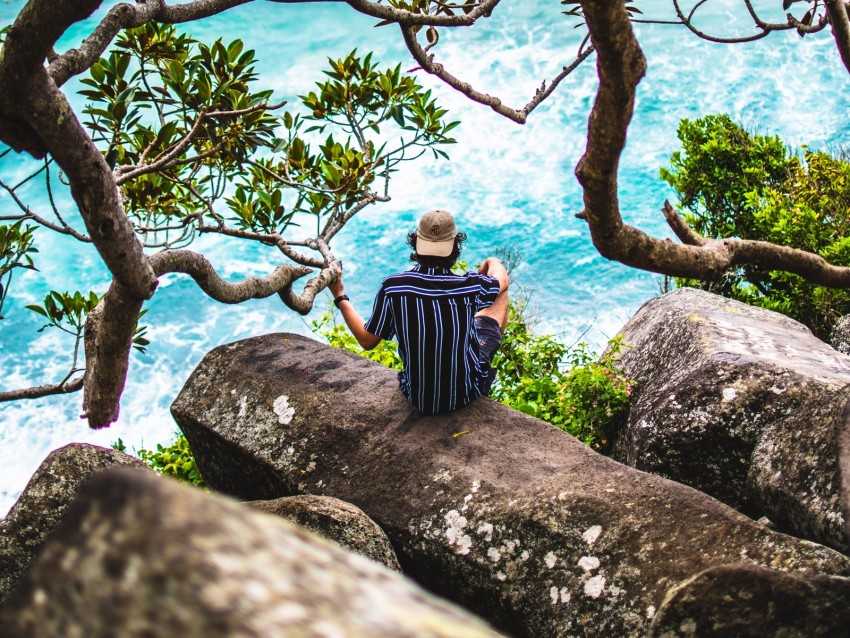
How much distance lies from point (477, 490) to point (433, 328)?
95cm

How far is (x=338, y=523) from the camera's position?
11.3ft

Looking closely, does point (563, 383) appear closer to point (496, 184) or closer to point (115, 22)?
point (115, 22)

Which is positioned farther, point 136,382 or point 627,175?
point 627,175

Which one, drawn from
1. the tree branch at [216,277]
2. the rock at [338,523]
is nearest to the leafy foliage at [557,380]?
the tree branch at [216,277]

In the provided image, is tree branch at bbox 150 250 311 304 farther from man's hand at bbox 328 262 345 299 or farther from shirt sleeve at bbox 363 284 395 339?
shirt sleeve at bbox 363 284 395 339

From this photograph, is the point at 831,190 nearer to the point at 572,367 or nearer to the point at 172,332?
the point at 572,367

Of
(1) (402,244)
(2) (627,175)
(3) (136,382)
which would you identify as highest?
(2) (627,175)

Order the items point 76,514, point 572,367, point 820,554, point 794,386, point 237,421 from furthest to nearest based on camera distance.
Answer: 1. point 572,367
2. point 237,421
3. point 794,386
4. point 820,554
5. point 76,514

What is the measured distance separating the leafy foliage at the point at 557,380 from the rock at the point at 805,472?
1.95 meters

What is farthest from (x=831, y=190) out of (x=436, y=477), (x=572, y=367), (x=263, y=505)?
(x=263, y=505)

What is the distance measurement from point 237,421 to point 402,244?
1203 centimetres

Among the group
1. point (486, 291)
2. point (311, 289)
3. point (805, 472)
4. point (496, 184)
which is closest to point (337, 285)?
point (311, 289)

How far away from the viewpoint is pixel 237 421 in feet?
15.4

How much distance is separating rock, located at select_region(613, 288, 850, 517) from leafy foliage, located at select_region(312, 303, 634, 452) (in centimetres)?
38
